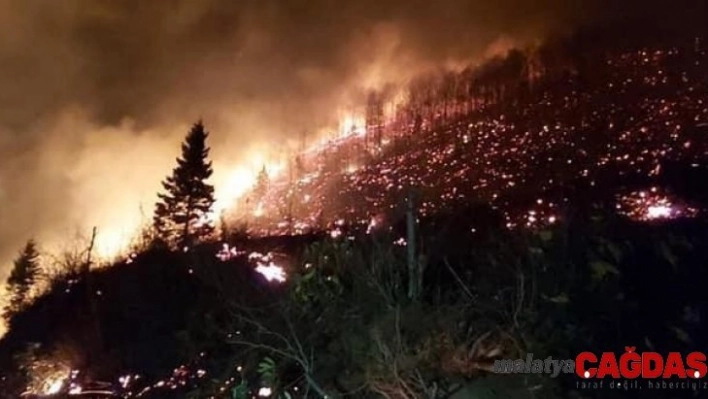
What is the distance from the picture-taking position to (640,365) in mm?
Answer: 9742

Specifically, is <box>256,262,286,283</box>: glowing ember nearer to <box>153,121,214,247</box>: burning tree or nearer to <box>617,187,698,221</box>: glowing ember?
<box>617,187,698,221</box>: glowing ember

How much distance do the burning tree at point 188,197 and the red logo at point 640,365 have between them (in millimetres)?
38756

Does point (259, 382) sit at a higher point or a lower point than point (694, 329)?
lower

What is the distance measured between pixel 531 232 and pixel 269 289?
4.99 metres

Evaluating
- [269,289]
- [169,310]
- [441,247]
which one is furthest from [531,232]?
[169,310]

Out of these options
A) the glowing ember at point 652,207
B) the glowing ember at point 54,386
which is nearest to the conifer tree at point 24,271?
the glowing ember at point 54,386

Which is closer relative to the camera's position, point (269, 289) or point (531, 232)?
point (531, 232)

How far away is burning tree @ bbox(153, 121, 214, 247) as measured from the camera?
49.1 meters

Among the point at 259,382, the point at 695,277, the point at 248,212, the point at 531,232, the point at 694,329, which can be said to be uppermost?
the point at 248,212

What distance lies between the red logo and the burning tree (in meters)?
38.8

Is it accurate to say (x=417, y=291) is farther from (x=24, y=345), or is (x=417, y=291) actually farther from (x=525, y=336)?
(x=24, y=345)

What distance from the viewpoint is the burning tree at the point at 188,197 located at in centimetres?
4906

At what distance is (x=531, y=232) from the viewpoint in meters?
13.6

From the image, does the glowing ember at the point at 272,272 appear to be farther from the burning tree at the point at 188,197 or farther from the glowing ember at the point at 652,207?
the burning tree at the point at 188,197
